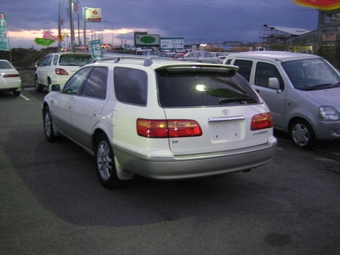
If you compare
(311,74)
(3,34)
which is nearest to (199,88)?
(311,74)

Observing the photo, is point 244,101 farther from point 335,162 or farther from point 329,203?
point 335,162

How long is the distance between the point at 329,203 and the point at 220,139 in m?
1.54

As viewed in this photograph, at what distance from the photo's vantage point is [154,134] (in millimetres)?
3689

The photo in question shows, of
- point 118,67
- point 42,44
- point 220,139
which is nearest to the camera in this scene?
point 220,139

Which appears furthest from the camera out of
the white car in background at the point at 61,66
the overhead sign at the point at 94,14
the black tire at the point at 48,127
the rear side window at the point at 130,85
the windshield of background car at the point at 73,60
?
the overhead sign at the point at 94,14

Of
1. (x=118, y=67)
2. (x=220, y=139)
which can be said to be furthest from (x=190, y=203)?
(x=118, y=67)

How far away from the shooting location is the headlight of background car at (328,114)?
613cm

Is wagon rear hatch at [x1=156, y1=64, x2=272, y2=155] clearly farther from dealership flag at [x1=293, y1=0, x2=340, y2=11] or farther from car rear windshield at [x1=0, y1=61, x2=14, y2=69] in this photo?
dealership flag at [x1=293, y1=0, x2=340, y2=11]

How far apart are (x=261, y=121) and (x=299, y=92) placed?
8.93 feet

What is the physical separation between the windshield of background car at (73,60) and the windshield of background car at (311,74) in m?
8.88

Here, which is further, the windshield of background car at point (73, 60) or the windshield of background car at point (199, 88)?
the windshield of background car at point (73, 60)

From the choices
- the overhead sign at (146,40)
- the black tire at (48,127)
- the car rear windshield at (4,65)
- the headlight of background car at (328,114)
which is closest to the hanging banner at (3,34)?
the car rear windshield at (4,65)

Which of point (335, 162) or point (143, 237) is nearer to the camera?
point (143, 237)

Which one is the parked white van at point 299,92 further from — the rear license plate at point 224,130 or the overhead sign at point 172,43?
the overhead sign at point 172,43
